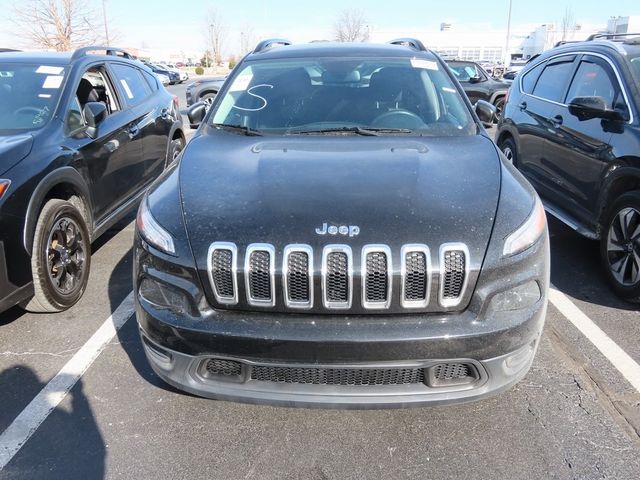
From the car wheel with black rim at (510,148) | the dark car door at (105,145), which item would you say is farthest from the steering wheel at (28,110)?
the car wheel with black rim at (510,148)

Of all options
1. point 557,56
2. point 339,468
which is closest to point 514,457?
point 339,468

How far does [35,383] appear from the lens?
2.99 meters

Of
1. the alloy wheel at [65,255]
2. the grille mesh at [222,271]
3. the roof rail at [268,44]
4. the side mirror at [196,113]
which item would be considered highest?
the roof rail at [268,44]

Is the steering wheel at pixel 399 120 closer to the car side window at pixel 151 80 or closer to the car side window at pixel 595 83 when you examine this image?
the car side window at pixel 595 83

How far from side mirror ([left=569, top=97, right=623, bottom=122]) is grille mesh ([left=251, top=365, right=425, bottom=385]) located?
9.81 feet

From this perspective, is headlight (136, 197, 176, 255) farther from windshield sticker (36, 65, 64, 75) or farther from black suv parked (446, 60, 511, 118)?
A: black suv parked (446, 60, 511, 118)

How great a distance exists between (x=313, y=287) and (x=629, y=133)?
3.02m

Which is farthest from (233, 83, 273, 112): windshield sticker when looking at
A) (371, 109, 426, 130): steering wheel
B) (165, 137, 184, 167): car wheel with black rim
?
(165, 137, 184, 167): car wheel with black rim

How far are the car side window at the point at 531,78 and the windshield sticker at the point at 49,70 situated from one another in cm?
480

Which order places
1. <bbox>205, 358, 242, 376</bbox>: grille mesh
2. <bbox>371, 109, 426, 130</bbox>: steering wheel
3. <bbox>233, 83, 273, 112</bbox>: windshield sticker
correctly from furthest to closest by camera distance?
<bbox>233, 83, 273, 112</bbox>: windshield sticker → <bbox>371, 109, 426, 130</bbox>: steering wheel → <bbox>205, 358, 242, 376</bbox>: grille mesh

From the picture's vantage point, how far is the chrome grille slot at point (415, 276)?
2.15 metres

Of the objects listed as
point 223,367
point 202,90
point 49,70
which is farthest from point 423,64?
point 202,90

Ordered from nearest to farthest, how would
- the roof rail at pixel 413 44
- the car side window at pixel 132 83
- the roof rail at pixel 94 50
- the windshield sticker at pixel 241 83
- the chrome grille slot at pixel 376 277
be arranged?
the chrome grille slot at pixel 376 277
the windshield sticker at pixel 241 83
the roof rail at pixel 413 44
the roof rail at pixel 94 50
the car side window at pixel 132 83

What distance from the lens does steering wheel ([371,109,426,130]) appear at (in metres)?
3.39
